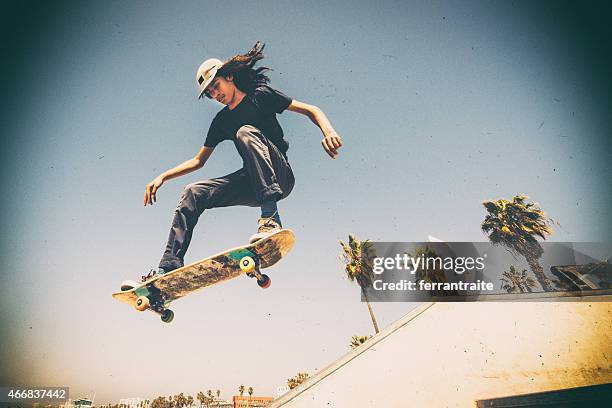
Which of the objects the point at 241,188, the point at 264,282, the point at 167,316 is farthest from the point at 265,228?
the point at 167,316

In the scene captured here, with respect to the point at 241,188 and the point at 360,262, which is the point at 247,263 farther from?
the point at 360,262

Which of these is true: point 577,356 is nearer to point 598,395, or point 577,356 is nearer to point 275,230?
point 598,395

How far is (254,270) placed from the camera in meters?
7.71

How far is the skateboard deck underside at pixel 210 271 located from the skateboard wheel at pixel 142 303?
0.28 feet

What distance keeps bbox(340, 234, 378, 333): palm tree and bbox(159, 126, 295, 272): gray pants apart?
15.3 meters

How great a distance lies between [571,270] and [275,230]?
8.40 meters

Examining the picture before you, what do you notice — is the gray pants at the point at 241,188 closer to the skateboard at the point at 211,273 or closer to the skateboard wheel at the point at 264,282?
the skateboard at the point at 211,273

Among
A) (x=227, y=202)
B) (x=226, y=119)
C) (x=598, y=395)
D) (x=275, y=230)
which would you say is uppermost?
(x=226, y=119)

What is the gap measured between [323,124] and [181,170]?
4.34 metres

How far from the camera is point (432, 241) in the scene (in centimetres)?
973

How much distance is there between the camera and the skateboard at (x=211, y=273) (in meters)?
7.51

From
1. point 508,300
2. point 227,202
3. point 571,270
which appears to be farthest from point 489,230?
point 227,202

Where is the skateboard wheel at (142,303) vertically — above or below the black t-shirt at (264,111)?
below

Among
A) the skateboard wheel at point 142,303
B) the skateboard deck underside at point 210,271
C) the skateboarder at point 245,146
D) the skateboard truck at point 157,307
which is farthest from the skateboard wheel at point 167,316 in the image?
the skateboarder at point 245,146
